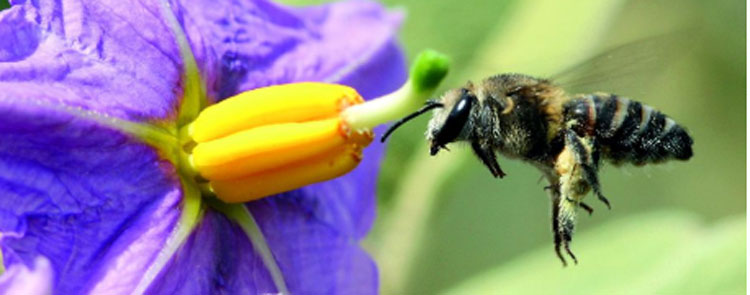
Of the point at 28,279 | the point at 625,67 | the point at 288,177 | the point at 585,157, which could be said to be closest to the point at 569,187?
the point at 585,157

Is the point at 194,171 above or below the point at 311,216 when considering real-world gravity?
above

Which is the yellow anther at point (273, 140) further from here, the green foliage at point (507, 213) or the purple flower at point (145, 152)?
the green foliage at point (507, 213)

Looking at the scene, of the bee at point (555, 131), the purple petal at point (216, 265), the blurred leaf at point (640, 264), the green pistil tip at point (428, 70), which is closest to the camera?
the green pistil tip at point (428, 70)

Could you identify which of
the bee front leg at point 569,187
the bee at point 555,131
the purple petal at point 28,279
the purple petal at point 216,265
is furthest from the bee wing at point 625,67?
the purple petal at point 28,279

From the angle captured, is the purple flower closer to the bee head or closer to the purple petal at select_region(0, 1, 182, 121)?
the purple petal at select_region(0, 1, 182, 121)

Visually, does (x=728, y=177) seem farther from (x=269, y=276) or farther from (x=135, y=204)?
(x=135, y=204)

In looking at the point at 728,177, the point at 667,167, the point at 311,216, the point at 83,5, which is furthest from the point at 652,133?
the point at 728,177

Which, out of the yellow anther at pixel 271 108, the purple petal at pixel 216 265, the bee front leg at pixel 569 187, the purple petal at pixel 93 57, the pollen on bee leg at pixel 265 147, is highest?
the purple petal at pixel 93 57

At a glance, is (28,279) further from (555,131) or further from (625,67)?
(625,67)
